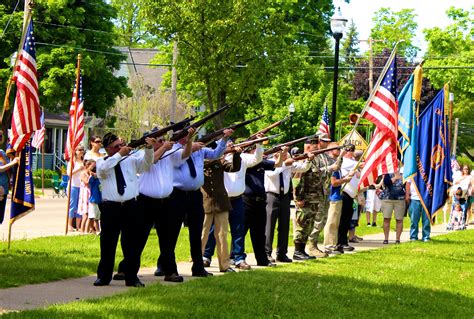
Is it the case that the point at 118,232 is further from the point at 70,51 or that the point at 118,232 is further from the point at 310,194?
the point at 70,51

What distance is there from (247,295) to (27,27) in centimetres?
704

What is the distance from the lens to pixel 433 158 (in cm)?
2319

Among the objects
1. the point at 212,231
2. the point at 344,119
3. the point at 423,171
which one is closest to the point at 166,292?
the point at 212,231

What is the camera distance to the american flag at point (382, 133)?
1867 centimetres

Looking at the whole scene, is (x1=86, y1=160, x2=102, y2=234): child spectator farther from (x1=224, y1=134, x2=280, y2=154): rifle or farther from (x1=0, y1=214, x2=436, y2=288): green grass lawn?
(x1=224, y1=134, x2=280, y2=154): rifle

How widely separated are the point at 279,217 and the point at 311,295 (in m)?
4.80

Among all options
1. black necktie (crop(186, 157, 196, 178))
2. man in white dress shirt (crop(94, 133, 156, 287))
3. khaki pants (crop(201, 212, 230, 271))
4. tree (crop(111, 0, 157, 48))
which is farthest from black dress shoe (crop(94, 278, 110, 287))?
tree (crop(111, 0, 157, 48))

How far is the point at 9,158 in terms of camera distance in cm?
1623

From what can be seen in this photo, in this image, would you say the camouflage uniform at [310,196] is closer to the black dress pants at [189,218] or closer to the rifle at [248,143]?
the rifle at [248,143]

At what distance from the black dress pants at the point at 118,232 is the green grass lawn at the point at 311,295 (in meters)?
0.44

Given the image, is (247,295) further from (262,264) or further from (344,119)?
(344,119)

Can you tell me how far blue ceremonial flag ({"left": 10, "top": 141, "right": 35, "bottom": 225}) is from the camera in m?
16.2

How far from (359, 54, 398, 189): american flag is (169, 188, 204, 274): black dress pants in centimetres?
545

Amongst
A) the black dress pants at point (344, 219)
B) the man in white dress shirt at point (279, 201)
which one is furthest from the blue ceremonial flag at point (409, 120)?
the man in white dress shirt at point (279, 201)
